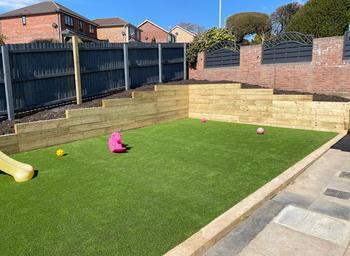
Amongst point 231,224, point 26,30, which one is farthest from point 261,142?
point 26,30

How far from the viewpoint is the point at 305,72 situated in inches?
450

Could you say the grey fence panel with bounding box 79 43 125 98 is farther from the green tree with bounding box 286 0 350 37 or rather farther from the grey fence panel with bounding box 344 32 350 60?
the green tree with bounding box 286 0 350 37

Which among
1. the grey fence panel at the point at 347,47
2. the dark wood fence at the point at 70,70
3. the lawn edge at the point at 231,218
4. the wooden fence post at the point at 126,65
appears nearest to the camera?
the lawn edge at the point at 231,218

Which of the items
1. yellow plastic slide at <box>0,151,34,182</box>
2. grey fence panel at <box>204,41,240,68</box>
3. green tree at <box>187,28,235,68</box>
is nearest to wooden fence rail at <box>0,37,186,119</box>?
green tree at <box>187,28,235,68</box>

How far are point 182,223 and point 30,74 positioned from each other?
273 inches

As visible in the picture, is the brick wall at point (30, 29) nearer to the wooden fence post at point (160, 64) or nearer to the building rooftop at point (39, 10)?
the building rooftop at point (39, 10)

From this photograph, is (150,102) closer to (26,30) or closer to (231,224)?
(231,224)

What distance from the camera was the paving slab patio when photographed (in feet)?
10.8

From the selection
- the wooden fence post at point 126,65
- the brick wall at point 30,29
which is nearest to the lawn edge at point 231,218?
the wooden fence post at point 126,65

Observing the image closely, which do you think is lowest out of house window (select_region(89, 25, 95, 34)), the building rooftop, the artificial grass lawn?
the artificial grass lawn

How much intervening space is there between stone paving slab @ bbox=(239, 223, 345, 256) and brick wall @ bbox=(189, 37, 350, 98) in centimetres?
865

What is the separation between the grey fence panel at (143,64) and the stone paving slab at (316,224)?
9139mm

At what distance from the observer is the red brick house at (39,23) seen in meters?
44.0

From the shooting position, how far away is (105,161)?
259 inches
